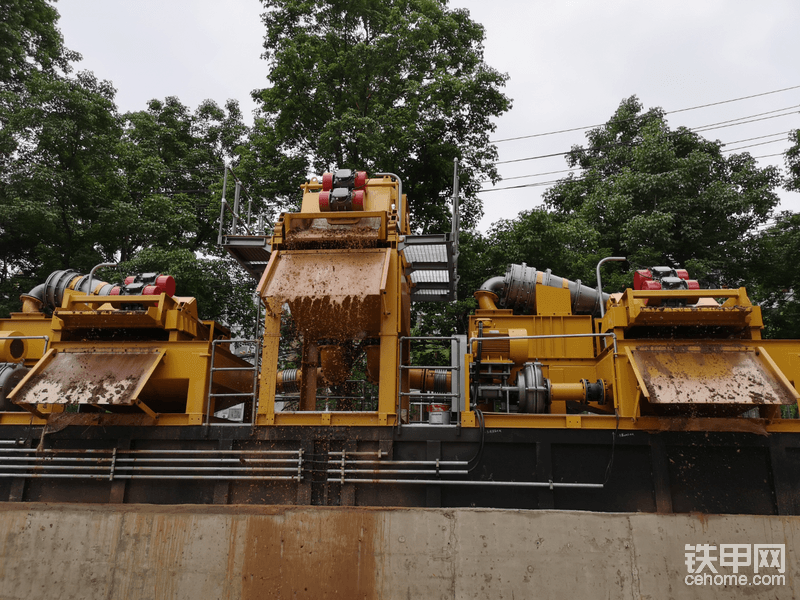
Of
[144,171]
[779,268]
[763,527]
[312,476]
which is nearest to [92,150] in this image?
[144,171]

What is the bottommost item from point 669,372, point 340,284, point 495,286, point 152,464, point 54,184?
point 152,464

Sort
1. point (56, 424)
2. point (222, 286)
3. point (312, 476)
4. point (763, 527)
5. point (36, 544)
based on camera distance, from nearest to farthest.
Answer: point (763, 527), point (36, 544), point (312, 476), point (56, 424), point (222, 286)

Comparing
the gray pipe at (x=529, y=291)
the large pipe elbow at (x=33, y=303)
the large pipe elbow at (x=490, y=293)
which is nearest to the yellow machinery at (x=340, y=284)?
the large pipe elbow at (x=490, y=293)

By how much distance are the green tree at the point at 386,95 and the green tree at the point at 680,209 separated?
455cm

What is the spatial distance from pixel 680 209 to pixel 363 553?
17.5 metres

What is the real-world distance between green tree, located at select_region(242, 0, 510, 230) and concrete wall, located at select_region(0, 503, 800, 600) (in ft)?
38.8

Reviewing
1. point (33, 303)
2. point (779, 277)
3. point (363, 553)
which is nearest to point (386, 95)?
point (33, 303)

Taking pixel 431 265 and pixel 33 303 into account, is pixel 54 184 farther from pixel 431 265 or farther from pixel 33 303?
pixel 431 265

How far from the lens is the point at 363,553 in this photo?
558 cm

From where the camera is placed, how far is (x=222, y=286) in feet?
52.3

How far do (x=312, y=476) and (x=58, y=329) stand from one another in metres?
3.88

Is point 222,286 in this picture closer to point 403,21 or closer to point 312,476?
point 403,21

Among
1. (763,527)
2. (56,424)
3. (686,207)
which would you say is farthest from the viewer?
(686,207)

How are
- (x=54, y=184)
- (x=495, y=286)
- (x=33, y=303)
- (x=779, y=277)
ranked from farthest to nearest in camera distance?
(x=779, y=277) → (x=54, y=184) → (x=495, y=286) → (x=33, y=303)
